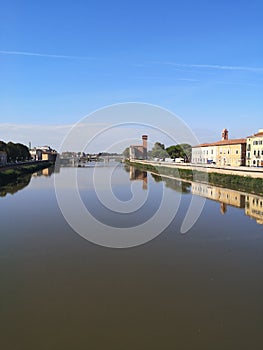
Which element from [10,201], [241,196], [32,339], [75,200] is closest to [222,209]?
[241,196]

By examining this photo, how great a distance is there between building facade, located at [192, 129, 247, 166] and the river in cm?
1626

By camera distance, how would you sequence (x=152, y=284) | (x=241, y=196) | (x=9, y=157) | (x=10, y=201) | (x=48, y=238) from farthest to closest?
(x=9, y=157), (x=241, y=196), (x=10, y=201), (x=48, y=238), (x=152, y=284)

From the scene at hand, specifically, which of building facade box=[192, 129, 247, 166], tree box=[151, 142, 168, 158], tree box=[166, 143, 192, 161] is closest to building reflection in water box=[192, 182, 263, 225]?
building facade box=[192, 129, 247, 166]

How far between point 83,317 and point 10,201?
27.4 feet

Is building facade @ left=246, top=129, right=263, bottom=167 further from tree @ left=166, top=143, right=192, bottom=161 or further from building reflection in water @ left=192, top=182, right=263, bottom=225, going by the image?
tree @ left=166, top=143, right=192, bottom=161

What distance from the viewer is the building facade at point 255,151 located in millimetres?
19453

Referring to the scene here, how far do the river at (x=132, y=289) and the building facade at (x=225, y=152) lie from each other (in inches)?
640

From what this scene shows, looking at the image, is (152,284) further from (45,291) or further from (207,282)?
(45,291)

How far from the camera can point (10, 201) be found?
35.0 ft

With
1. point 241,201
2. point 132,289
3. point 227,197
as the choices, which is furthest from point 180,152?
point 132,289

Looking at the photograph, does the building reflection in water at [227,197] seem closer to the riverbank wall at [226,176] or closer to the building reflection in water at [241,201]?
the building reflection in water at [241,201]

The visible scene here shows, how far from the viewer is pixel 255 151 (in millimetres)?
20047

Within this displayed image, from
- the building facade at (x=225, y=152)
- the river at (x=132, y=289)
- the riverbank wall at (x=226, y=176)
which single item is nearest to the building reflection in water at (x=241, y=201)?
the riverbank wall at (x=226, y=176)

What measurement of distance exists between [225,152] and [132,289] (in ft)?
72.7
